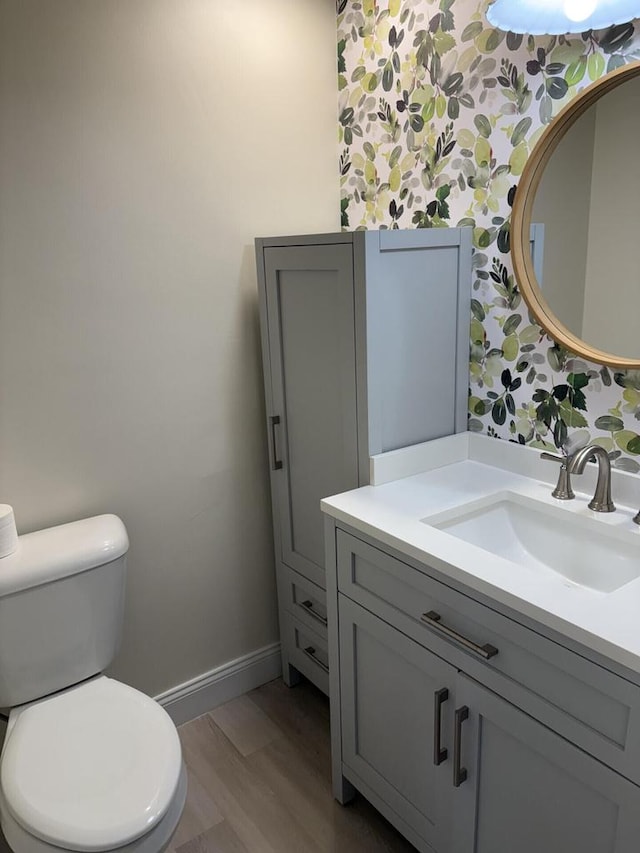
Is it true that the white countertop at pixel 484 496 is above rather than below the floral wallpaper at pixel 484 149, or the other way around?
below

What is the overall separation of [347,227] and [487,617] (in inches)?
55.6

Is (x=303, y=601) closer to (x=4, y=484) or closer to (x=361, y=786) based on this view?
(x=361, y=786)

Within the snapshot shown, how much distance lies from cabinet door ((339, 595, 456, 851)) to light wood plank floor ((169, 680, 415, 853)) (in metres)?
0.14

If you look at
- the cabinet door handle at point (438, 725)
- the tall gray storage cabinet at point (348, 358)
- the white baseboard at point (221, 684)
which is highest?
the tall gray storage cabinet at point (348, 358)

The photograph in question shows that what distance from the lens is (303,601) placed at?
2088 mm

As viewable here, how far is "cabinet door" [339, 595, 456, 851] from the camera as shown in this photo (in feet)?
4.56

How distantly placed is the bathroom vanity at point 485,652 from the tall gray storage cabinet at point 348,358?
4.8 inches

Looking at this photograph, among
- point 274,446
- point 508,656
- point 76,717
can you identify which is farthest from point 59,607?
point 508,656

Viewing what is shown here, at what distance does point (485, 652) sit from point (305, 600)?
957 mm

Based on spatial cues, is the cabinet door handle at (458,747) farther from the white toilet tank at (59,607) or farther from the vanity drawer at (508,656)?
the white toilet tank at (59,607)

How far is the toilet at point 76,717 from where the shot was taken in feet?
4.10

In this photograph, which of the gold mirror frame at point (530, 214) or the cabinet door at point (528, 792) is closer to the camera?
the cabinet door at point (528, 792)

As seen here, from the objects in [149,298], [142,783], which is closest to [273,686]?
[142,783]

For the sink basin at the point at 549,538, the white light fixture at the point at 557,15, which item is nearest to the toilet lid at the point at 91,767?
the sink basin at the point at 549,538
